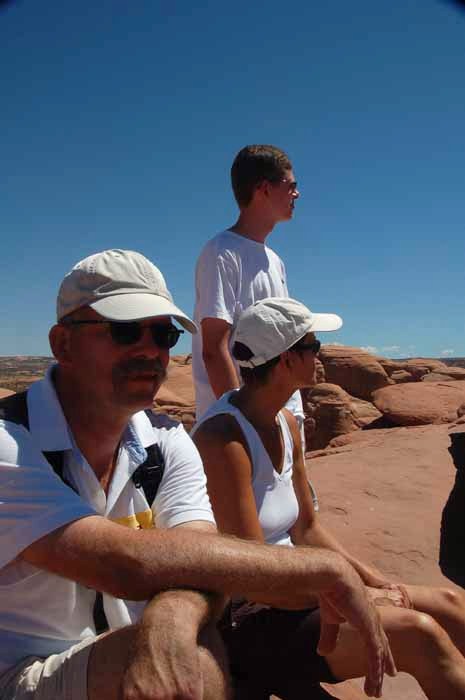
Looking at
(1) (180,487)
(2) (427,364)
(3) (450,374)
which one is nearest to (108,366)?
(1) (180,487)

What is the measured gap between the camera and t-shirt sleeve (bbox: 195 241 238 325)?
326cm

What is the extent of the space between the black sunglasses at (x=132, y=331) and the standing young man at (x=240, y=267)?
122 centimetres

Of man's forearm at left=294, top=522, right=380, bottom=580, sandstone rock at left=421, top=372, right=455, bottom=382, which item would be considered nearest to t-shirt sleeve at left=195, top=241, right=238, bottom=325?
man's forearm at left=294, top=522, right=380, bottom=580

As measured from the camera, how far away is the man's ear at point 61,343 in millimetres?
1887

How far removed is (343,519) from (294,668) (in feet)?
13.1

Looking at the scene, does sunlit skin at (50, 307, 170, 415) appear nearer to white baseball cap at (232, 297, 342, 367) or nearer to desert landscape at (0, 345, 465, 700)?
white baseball cap at (232, 297, 342, 367)

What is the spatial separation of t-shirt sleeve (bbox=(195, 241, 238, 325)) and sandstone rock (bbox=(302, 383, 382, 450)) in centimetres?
1113

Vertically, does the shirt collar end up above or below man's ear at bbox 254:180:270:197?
below

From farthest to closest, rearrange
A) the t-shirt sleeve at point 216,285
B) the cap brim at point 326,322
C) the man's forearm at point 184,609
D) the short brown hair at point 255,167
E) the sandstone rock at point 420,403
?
1. the sandstone rock at point 420,403
2. the short brown hair at point 255,167
3. the t-shirt sleeve at point 216,285
4. the cap brim at point 326,322
5. the man's forearm at point 184,609

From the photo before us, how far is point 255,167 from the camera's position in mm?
3488

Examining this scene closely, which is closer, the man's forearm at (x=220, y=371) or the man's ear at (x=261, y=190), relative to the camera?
the man's forearm at (x=220, y=371)

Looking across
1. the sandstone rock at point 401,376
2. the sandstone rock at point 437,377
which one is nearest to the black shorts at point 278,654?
the sandstone rock at point 437,377

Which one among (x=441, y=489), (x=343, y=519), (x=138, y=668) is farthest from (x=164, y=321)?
(x=441, y=489)

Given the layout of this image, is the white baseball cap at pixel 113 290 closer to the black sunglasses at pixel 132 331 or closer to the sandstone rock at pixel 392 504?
the black sunglasses at pixel 132 331
